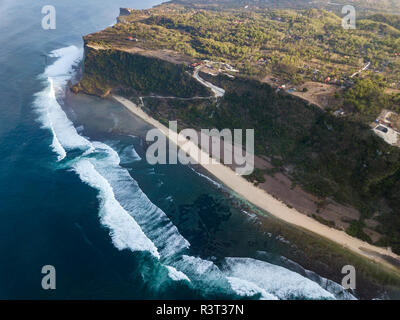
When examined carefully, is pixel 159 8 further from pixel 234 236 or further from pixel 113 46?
pixel 234 236

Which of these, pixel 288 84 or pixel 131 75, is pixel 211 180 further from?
pixel 131 75

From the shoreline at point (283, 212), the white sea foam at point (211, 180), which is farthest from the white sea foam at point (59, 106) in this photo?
the white sea foam at point (211, 180)

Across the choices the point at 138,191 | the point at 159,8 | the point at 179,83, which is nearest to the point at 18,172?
the point at 138,191

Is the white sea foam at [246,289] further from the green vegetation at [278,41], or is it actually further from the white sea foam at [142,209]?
the green vegetation at [278,41]

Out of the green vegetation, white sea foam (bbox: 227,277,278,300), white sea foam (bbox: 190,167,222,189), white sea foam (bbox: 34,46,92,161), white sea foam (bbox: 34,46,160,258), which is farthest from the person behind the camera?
the green vegetation

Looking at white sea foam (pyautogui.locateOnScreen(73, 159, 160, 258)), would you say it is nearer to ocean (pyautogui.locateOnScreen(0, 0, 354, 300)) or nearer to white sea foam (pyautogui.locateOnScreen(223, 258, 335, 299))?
ocean (pyautogui.locateOnScreen(0, 0, 354, 300))

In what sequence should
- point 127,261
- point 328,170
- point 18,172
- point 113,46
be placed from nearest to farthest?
point 127,261
point 328,170
point 18,172
point 113,46

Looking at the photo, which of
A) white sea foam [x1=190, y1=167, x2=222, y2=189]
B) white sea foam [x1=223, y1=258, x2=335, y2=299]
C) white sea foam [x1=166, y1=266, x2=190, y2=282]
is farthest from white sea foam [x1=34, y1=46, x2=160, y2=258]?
white sea foam [x1=190, y1=167, x2=222, y2=189]
